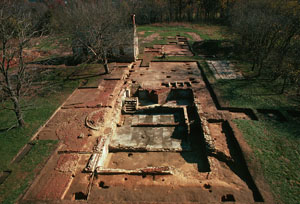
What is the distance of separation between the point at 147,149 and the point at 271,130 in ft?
26.8

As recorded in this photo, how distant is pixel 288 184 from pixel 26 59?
103ft

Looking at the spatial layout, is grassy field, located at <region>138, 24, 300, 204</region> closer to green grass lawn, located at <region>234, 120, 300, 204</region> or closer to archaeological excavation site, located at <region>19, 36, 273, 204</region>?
green grass lawn, located at <region>234, 120, 300, 204</region>

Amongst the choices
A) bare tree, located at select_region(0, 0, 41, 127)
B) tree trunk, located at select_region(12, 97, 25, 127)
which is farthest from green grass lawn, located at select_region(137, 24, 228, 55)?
tree trunk, located at select_region(12, 97, 25, 127)

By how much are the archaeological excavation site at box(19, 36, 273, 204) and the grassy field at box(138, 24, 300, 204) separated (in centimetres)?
65

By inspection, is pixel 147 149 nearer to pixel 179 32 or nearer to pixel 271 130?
pixel 271 130

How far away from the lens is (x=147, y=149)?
41.0 ft

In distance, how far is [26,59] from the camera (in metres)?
27.3

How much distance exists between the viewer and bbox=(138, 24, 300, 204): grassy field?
31.2 ft

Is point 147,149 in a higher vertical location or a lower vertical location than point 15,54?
lower

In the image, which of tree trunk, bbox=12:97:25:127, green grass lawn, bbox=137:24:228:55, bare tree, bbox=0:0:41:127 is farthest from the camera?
green grass lawn, bbox=137:24:228:55

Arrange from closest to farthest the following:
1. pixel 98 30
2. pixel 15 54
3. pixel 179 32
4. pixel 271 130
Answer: pixel 271 130 → pixel 15 54 → pixel 98 30 → pixel 179 32

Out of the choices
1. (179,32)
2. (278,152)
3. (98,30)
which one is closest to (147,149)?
(278,152)

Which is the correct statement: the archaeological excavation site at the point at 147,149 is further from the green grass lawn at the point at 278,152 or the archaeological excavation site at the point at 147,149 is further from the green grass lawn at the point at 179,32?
the green grass lawn at the point at 179,32

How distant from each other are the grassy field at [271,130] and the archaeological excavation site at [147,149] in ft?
2.14
